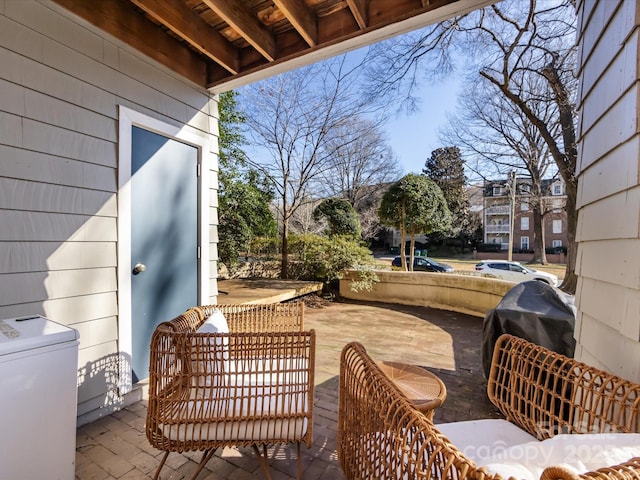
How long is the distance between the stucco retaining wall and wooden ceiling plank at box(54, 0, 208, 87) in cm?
503

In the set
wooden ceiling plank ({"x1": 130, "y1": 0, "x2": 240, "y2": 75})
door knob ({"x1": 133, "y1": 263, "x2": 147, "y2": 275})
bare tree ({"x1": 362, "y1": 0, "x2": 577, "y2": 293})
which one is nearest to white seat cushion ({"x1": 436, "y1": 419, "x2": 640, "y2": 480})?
door knob ({"x1": 133, "y1": 263, "x2": 147, "y2": 275})

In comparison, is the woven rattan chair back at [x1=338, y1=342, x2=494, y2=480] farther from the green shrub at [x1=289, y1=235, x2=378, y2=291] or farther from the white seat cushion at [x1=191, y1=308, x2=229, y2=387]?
the green shrub at [x1=289, y1=235, x2=378, y2=291]

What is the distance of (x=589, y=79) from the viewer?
1.58 m

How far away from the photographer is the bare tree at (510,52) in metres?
5.43

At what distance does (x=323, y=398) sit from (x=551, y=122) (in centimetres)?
867

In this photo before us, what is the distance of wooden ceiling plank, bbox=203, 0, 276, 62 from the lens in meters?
2.01

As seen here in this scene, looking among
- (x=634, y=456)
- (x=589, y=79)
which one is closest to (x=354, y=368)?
(x=634, y=456)

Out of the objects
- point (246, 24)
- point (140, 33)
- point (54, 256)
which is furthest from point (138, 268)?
point (246, 24)

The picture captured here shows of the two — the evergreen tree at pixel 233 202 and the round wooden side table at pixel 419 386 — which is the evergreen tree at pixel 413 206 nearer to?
the evergreen tree at pixel 233 202

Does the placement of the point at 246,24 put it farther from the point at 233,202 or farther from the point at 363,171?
the point at 363,171

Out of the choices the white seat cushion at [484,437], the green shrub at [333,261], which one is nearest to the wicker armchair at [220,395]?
the white seat cushion at [484,437]

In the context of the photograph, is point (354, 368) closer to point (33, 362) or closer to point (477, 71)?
point (33, 362)

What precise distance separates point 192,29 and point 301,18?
86cm

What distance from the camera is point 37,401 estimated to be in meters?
1.30
